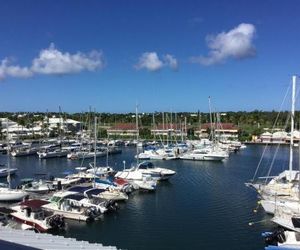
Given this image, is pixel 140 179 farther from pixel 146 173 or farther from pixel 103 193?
pixel 103 193

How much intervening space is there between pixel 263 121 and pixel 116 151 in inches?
2763

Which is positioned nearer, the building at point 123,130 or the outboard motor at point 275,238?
the outboard motor at point 275,238

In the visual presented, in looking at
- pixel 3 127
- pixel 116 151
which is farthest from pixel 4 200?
pixel 3 127

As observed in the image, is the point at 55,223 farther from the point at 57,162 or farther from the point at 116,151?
the point at 116,151

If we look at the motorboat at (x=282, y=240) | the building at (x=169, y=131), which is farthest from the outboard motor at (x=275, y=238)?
the building at (x=169, y=131)

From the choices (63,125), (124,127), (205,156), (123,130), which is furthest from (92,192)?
(63,125)

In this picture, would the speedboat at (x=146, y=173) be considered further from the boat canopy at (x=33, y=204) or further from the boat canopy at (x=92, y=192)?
the boat canopy at (x=33, y=204)

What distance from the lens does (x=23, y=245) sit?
10.6 meters

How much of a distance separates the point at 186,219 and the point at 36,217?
10704mm

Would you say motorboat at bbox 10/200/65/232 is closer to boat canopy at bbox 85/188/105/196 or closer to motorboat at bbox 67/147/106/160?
boat canopy at bbox 85/188/105/196

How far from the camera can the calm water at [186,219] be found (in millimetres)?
26141

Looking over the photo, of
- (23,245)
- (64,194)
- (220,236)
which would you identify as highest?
(23,245)

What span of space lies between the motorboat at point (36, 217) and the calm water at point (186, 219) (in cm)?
106

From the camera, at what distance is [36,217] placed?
27.6 metres
